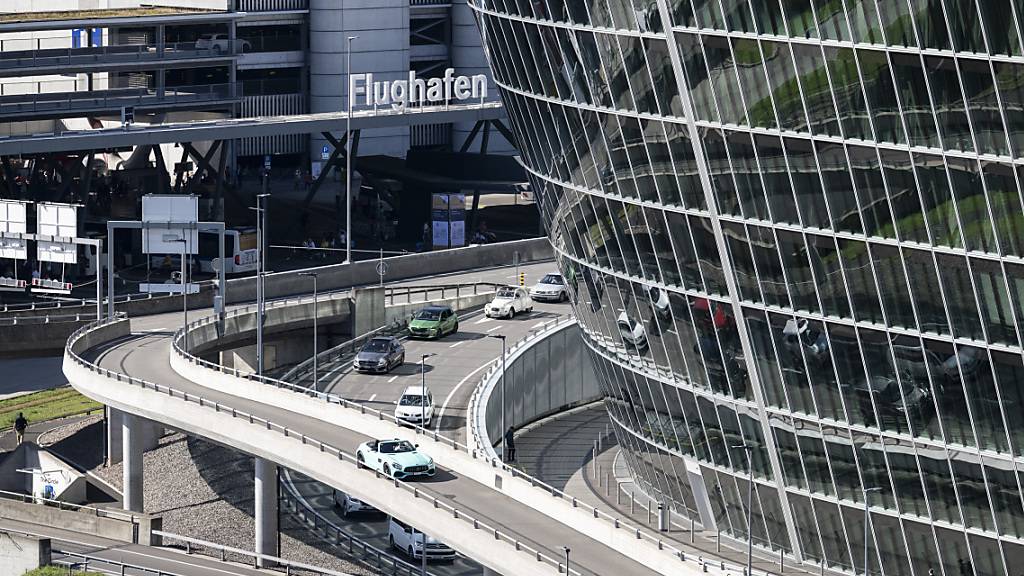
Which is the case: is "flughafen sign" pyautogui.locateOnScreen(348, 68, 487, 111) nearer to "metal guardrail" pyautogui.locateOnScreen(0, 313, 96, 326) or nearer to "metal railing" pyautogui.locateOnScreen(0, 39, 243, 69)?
"metal railing" pyautogui.locateOnScreen(0, 39, 243, 69)

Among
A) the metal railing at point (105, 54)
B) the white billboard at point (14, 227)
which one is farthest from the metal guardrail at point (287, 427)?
the metal railing at point (105, 54)

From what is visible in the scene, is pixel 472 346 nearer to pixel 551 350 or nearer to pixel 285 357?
pixel 551 350

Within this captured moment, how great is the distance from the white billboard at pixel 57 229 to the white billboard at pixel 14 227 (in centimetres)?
85

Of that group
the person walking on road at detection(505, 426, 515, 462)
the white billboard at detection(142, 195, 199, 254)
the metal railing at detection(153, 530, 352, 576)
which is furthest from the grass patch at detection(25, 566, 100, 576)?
the white billboard at detection(142, 195, 199, 254)

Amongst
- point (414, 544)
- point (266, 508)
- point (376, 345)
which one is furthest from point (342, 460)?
point (376, 345)

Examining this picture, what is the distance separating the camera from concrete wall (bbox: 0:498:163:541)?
284ft

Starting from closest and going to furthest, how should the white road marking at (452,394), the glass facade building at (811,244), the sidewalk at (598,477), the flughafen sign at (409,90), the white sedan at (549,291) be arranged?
the glass facade building at (811,244)
the sidewalk at (598,477)
the white road marking at (452,394)
the white sedan at (549,291)
the flughafen sign at (409,90)

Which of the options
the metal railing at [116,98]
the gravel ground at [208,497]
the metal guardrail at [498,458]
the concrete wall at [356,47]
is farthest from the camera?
the concrete wall at [356,47]

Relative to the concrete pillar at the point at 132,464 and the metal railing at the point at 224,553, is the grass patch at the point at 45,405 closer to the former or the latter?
the concrete pillar at the point at 132,464

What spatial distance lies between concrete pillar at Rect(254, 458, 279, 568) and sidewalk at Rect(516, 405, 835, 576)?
487 inches

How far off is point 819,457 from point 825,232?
949 centimetres

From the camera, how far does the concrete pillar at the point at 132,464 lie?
323 ft

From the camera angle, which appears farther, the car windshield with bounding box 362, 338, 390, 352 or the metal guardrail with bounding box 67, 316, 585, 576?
the car windshield with bounding box 362, 338, 390, 352

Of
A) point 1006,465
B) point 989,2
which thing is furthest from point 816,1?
point 1006,465
